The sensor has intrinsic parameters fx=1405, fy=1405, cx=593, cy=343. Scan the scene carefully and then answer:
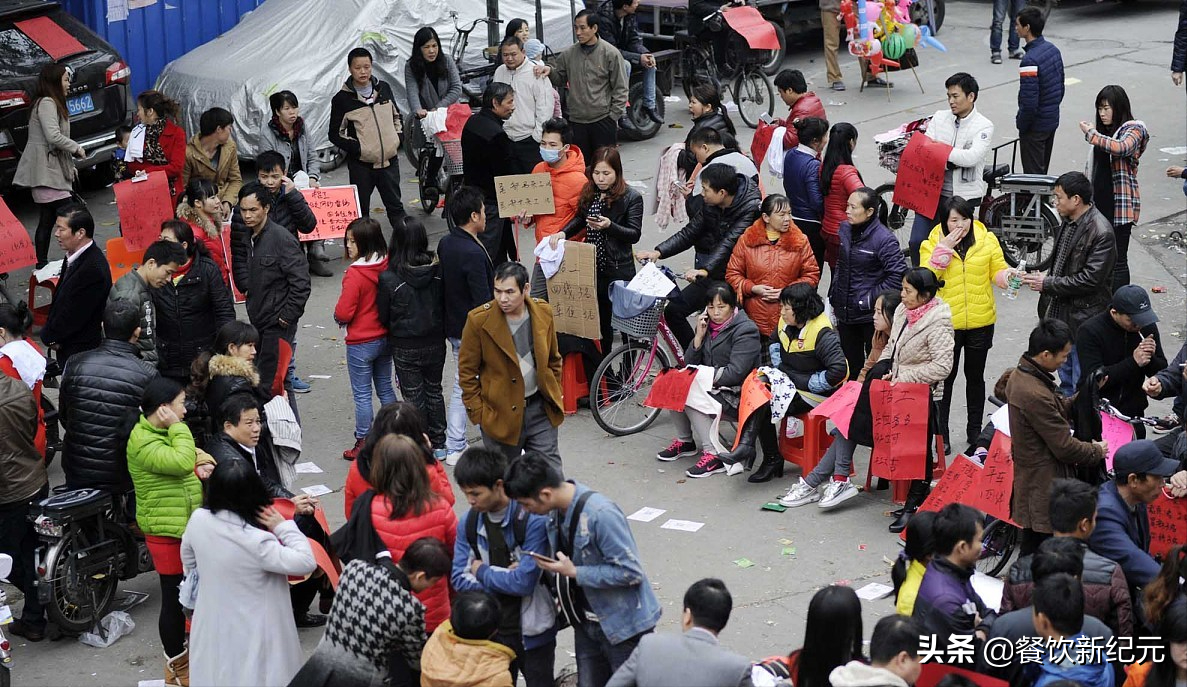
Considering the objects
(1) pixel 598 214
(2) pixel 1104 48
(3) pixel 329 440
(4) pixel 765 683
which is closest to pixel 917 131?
(1) pixel 598 214

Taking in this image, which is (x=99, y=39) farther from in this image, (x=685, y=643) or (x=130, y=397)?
(x=685, y=643)

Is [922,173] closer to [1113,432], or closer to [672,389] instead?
[672,389]

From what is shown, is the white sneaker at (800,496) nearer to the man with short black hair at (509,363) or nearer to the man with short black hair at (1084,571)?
the man with short black hair at (509,363)

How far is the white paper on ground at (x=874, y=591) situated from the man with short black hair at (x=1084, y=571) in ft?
4.73

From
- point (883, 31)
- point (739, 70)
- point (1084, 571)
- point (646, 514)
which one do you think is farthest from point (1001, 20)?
point (1084, 571)

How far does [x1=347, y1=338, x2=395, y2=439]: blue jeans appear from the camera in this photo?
909 cm

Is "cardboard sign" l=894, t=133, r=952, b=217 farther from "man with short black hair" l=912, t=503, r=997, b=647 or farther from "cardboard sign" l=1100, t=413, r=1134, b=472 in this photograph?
"man with short black hair" l=912, t=503, r=997, b=647

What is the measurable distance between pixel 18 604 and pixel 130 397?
5.15ft

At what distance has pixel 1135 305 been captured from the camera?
7.59 metres

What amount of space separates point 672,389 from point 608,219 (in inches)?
50.8

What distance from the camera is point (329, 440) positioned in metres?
9.73

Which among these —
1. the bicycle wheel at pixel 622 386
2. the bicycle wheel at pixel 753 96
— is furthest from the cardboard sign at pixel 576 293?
the bicycle wheel at pixel 753 96

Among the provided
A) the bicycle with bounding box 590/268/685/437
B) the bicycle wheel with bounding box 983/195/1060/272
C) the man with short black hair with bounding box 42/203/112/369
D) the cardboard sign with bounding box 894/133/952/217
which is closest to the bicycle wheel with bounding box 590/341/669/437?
the bicycle with bounding box 590/268/685/437

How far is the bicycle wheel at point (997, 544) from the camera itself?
7527mm
